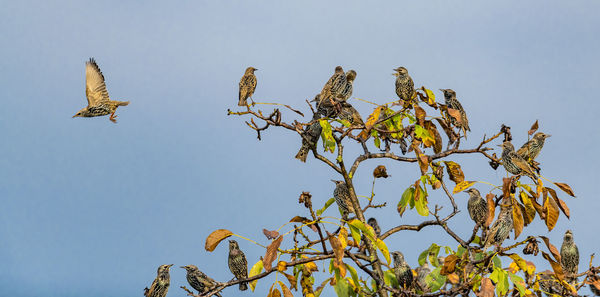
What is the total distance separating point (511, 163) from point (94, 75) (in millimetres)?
9165

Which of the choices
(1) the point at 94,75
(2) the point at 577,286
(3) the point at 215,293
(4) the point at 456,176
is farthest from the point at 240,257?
(1) the point at 94,75

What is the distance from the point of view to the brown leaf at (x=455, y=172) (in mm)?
9031

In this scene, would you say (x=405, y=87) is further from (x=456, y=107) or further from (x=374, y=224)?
(x=374, y=224)

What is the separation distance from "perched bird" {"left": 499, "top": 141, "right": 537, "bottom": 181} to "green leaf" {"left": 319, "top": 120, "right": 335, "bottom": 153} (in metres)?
2.25

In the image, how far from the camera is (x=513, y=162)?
8.09 metres

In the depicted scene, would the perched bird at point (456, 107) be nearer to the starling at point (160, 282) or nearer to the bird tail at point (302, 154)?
the bird tail at point (302, 154)

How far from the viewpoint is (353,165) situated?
9.02 meters

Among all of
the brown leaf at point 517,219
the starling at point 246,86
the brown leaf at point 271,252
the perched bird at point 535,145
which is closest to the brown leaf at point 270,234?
the brown leaf at point 271,252

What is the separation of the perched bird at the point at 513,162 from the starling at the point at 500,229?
62cm

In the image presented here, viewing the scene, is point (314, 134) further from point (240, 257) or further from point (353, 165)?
point (240, 257)

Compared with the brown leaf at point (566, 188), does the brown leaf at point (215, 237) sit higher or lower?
lower

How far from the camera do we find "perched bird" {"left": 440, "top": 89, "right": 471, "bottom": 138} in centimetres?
863

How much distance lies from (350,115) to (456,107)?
181cm

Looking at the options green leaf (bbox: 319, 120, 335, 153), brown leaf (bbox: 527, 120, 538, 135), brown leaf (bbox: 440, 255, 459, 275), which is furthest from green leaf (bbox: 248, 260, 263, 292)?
brown leaf (bbox: 527, 120, 538, 135)
